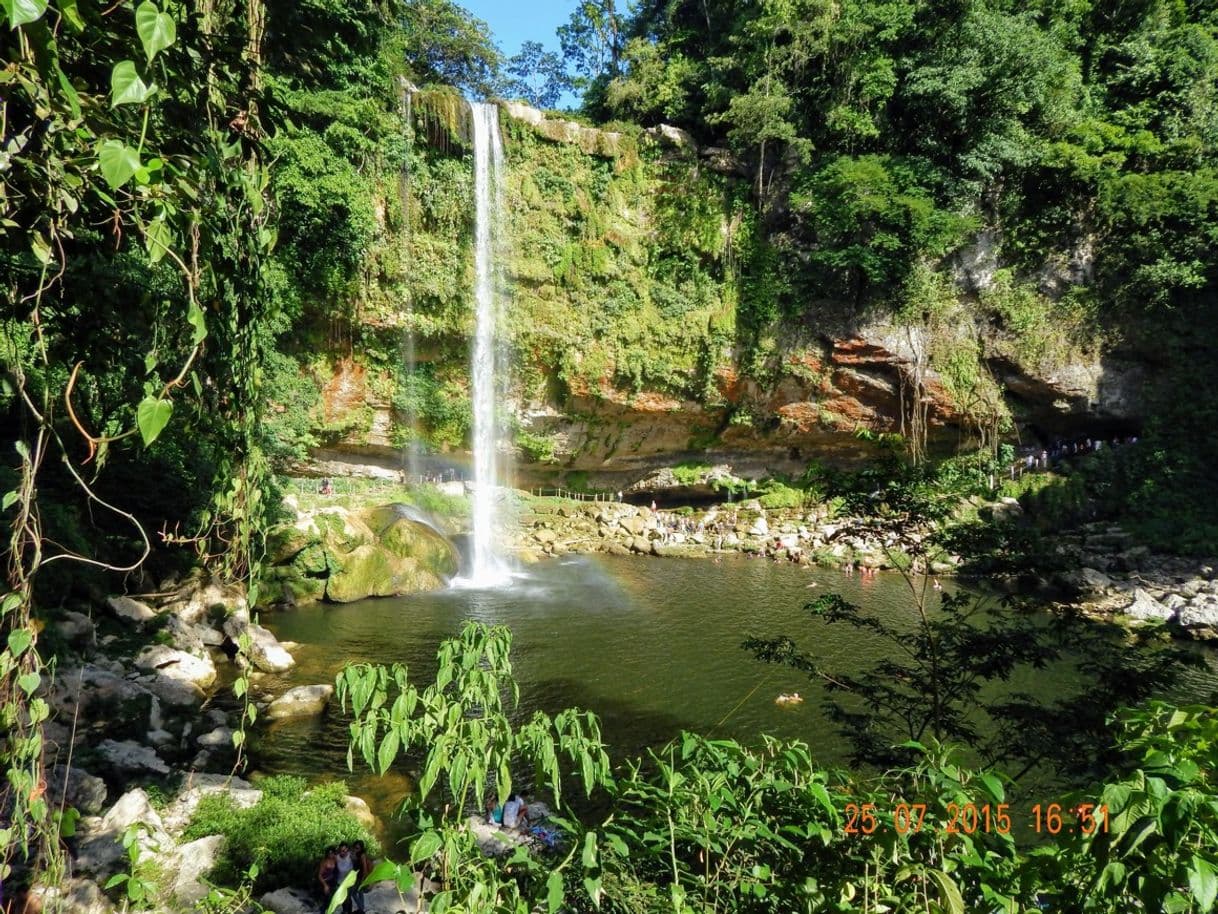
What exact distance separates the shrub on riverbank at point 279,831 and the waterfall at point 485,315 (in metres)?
13.3

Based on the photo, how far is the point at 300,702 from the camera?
8.28 metres

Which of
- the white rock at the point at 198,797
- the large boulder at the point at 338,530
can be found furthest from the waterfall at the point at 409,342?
the white rock at the point at 198,797

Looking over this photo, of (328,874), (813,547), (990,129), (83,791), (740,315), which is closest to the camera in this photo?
(328,874)

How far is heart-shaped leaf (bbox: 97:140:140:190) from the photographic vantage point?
3.70ft

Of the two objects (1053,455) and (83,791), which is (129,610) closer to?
(83,791)

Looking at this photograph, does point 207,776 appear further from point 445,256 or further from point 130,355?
point 445,256

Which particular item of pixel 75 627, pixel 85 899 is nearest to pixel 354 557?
pixel 75 627

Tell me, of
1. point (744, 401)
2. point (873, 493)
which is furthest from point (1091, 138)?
point (873, 493)

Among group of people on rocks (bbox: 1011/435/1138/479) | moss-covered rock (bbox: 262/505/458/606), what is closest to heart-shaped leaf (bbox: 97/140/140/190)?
moss-covered rock (bbox: 262/505/458/606)

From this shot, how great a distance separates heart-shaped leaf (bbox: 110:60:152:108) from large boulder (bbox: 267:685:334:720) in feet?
28.7

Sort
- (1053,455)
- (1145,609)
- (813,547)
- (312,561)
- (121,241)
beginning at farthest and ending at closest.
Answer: (1053,455) < (813,547) < (312,561) < (1145,609) < (121,241)

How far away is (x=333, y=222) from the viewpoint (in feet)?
57.9

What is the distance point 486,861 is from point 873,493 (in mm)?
5134

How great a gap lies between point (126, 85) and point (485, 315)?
68.7 ft
